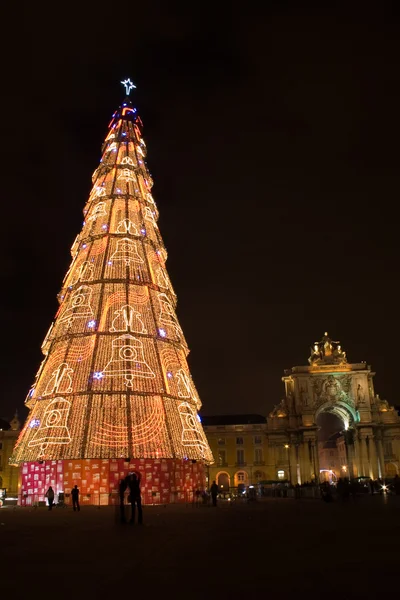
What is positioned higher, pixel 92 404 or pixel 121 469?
pixel 92 404

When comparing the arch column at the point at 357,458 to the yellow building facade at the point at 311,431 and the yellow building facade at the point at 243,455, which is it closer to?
the yellow building facade at the point at 311,431

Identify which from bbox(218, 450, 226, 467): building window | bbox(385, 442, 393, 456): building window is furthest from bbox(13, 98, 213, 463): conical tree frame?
bbox(385, 442, 393, 456): building window

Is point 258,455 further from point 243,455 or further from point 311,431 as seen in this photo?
point 311,431

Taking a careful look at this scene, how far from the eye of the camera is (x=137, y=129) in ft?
124

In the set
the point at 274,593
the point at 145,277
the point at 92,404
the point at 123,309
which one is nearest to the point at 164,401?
the point at 92,404

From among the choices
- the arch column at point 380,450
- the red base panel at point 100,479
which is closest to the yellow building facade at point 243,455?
the arch column at point 380,450

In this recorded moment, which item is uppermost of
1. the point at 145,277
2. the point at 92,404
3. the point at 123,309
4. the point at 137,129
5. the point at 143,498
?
the point at 137,129

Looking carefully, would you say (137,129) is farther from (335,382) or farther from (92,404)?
(335,382)

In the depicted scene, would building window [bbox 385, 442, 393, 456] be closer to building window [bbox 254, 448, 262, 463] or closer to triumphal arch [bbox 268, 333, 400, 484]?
triumphal arch [bbox 268, 333, 400, 484]

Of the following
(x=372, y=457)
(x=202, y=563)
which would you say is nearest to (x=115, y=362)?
(x=202, y=563)

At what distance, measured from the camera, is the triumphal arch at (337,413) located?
78375mm

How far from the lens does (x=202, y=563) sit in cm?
765

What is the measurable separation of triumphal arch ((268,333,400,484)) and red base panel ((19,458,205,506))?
54955 millimetres

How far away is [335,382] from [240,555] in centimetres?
7677
